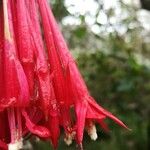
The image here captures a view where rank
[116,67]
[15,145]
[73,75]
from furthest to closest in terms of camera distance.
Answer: [116,67] < [73,75] < [15,145]

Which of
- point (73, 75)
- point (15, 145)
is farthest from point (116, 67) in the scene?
point (15, 145)

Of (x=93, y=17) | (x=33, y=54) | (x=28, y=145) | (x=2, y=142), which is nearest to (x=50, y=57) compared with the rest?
(x=33, y=54)

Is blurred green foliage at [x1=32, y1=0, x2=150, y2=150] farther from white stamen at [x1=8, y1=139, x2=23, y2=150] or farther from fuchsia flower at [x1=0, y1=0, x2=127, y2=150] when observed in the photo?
white stamen at [x1=8, y1=139, x2=23, y2=150]

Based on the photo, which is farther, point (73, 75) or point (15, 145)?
point (73, 75)

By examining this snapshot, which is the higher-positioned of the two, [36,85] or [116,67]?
[36,85]

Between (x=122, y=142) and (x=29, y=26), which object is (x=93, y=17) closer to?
(x=29, y=26)

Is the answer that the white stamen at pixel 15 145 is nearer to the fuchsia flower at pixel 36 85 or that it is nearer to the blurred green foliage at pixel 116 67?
the fuchsia flower at pixel 36 85

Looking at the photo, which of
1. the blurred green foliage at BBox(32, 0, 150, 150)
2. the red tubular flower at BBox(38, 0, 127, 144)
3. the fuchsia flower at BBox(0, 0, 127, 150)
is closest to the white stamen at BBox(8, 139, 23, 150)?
the fuchsia flower at BBox(0, 0, 127, 150)

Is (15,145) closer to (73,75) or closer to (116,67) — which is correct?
(73,75)
